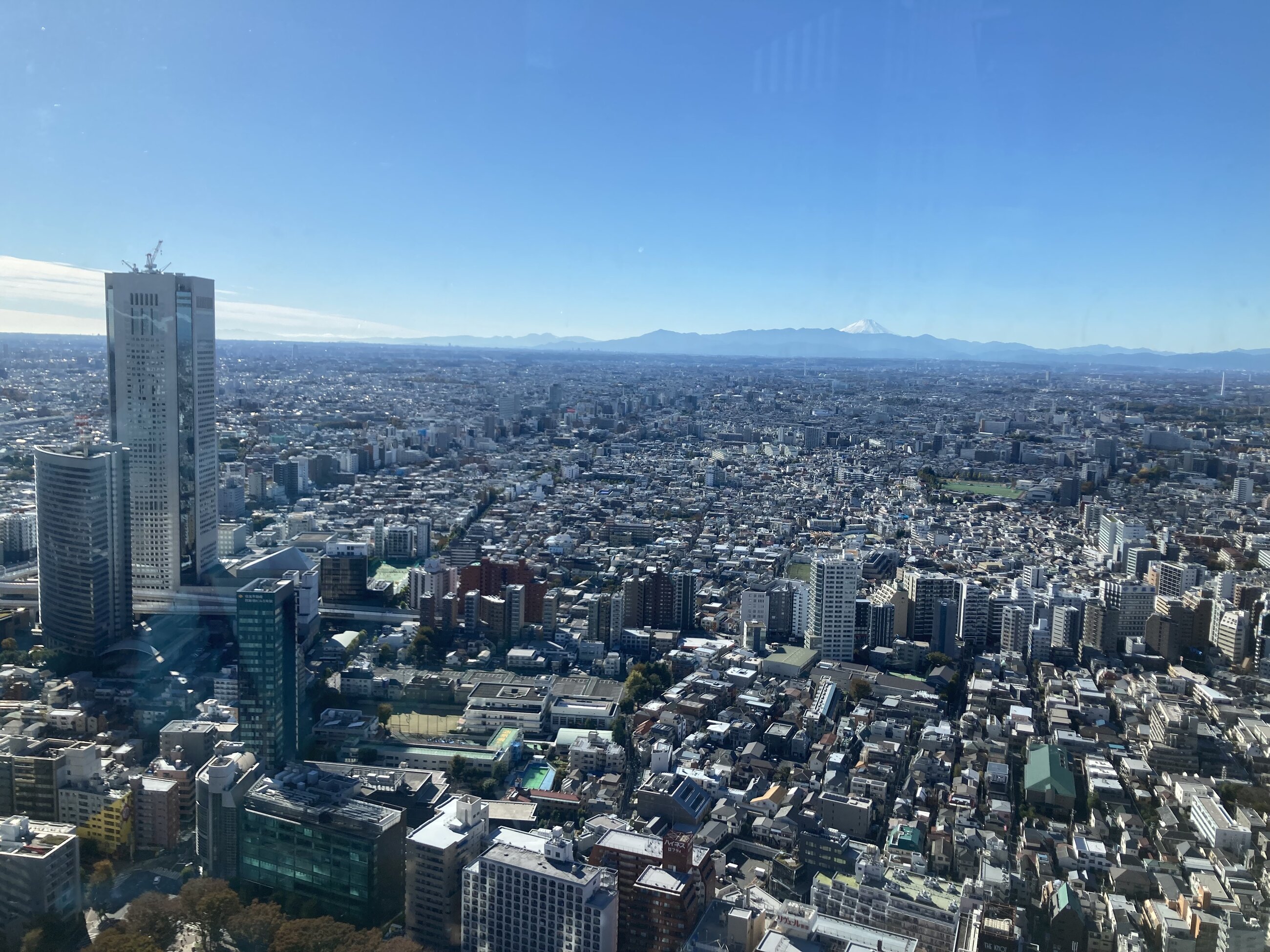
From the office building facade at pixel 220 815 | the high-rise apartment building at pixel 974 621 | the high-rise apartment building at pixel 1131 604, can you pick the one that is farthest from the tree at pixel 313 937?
the high-rise apartment building at pixel 1131 604

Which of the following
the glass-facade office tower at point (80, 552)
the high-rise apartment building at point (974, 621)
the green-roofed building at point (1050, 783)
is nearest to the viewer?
the green-roofed building at point (1050, 783)

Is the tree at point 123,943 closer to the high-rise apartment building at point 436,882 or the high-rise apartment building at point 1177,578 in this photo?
the high-rise apartment building at point 436,882

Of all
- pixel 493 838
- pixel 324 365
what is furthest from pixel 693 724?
pixel 324 365

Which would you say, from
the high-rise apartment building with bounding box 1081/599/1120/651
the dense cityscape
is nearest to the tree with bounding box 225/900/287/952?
the dense cityscape

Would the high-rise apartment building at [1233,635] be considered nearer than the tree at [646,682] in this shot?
No

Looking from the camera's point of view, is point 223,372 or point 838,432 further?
point 838,432

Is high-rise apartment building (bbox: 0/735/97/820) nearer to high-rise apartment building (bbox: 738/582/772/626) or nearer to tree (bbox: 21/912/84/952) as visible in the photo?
tree (bbox: 21/912/84/952)

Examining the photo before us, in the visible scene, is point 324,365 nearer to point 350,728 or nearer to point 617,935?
point 350,728
